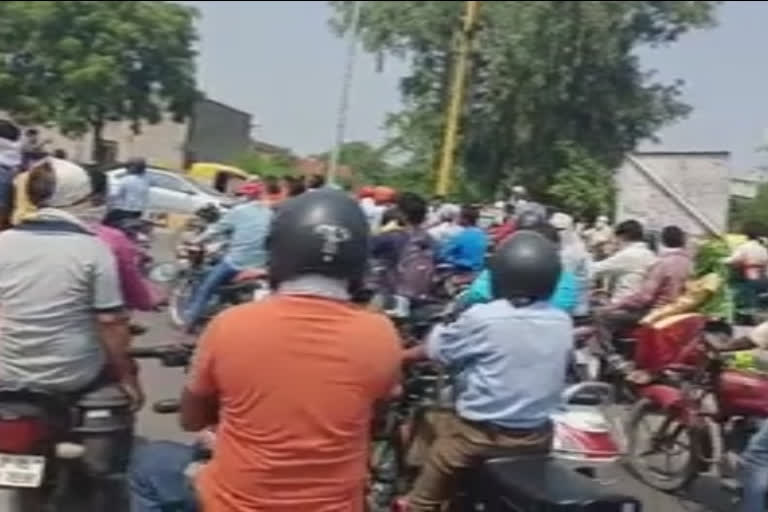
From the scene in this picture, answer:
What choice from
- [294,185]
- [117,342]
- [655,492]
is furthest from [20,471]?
[294,185]

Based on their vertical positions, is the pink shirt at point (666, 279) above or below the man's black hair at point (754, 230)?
→ below

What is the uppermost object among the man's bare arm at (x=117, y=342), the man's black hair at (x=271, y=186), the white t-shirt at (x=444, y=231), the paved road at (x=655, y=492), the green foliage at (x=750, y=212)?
the green foliage at (x=750, y=212)

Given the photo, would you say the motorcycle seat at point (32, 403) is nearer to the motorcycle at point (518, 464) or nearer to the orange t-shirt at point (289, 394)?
the motorcycle at point (518, 464)

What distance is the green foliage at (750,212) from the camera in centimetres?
842

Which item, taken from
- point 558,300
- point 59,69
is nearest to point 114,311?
point 558,300

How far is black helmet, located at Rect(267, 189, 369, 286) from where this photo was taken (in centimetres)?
329

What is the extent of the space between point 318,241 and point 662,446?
5488mm

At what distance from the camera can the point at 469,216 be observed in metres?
13.9

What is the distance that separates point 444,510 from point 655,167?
275 inches

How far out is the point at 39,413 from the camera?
5270 millimetres

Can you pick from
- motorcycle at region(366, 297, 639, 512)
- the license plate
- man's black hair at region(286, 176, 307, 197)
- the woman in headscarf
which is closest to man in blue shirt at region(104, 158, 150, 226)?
man's black hair at region(286, 176, 307, 197)

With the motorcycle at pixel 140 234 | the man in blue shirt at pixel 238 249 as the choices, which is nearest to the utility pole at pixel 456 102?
the motorcycle at pixel 140 234

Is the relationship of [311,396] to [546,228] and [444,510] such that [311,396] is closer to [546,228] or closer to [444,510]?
[444,510]

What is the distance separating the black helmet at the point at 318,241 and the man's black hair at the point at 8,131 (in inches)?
234
